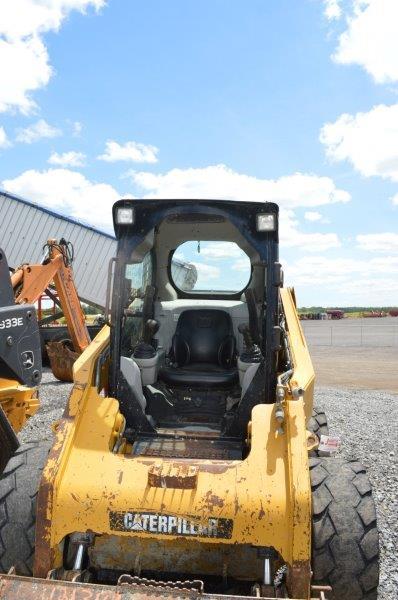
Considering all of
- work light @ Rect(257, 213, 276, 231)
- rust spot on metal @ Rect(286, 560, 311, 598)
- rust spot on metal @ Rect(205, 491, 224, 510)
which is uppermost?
work light @ Rect(257, 213, 276, 231)

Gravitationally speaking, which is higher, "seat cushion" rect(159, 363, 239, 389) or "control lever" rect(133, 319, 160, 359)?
"control lever" rect(133, 319, 160, 359)

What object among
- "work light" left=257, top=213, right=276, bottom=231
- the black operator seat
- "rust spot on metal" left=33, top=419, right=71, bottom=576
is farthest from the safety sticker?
"rust spot on metal" left=33, top=419, right=71, bottom=576

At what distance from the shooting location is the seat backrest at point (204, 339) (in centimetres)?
499

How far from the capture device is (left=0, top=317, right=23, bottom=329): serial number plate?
4927 millimetres

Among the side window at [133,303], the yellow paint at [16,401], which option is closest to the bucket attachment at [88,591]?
the side window at [133,303]

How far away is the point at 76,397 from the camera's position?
3.57m

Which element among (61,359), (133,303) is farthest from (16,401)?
(61,359)

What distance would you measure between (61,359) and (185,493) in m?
8.77

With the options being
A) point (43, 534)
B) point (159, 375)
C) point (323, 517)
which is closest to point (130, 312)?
point (159, 375)

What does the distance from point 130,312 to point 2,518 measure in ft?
5.56

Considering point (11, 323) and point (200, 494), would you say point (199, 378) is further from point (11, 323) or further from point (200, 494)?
point (11, 323)

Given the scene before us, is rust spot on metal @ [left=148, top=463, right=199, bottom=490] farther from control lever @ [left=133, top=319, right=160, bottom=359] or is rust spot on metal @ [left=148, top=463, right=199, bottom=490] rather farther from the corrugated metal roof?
the corrugated metal roof

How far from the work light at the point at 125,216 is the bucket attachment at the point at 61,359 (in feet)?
25.1

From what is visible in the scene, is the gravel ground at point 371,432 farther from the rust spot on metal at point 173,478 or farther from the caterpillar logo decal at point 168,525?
the rust spot on metal at point 173,478
